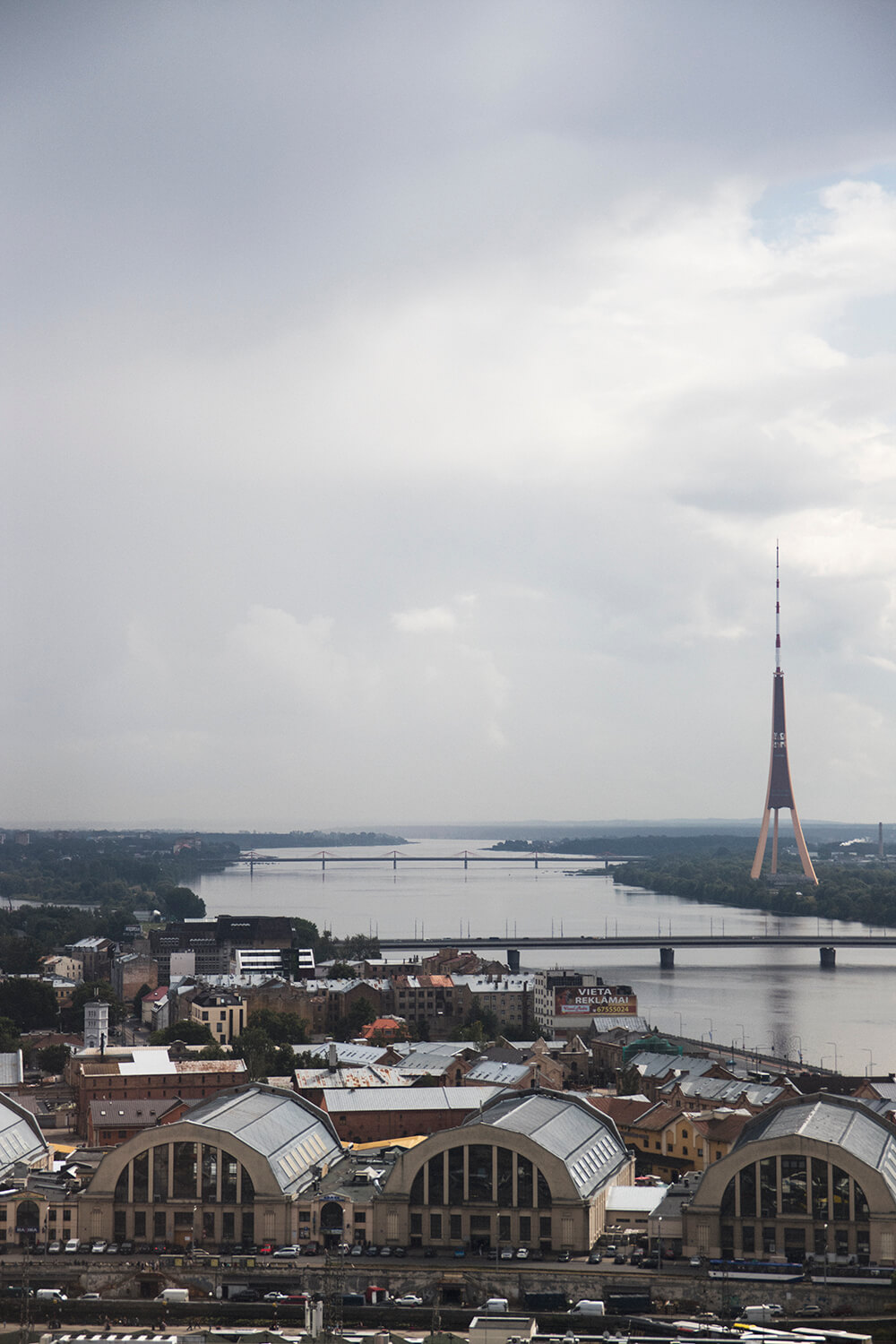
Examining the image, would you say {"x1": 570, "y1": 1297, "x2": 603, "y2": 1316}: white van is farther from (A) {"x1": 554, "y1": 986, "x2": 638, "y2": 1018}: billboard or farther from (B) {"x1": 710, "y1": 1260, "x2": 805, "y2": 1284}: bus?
(A) {"x1": 554, "y1": 986, "x2": 638, "y2": 1018}: billboard

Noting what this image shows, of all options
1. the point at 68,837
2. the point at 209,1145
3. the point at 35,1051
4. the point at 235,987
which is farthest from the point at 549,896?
the point at 209,1145

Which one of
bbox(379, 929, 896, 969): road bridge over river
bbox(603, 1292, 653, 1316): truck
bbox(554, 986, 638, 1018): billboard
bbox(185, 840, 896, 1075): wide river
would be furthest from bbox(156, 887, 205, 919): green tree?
bbox(603, 1292, 653, 1316): truck

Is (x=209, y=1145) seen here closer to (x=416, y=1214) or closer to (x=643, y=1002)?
(x=416, y=1214)

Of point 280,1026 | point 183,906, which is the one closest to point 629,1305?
point 280,1026

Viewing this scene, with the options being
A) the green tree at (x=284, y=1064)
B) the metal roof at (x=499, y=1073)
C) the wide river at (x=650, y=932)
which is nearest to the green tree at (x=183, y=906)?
the wide river at (x=650, y=932)

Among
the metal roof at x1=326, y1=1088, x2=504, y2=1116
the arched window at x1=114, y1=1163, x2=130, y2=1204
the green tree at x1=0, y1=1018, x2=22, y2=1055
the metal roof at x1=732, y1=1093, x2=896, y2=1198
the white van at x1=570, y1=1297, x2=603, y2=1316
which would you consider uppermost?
the metal roof at x1=732, y1=1093, x2=896, y2=1198

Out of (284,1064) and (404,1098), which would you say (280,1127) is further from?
(284,1064)
